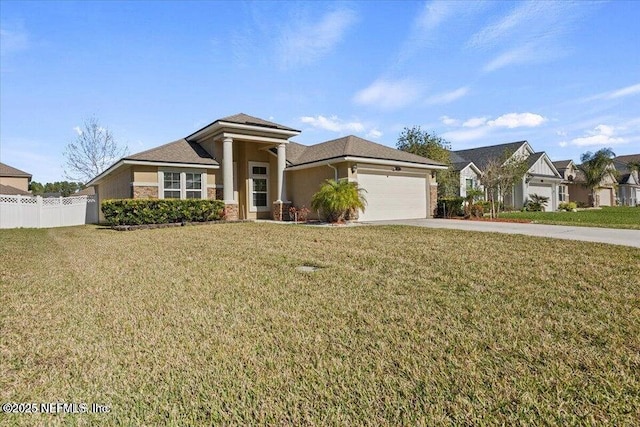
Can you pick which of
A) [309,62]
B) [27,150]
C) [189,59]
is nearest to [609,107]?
[309,62]

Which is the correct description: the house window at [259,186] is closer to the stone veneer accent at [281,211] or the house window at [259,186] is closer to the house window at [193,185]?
the stone veneer accent at [281,211]

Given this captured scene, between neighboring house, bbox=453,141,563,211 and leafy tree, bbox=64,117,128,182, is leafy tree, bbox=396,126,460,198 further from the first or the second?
leafy tree, bbox=64,117,128,182

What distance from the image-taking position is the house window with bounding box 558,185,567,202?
110ft

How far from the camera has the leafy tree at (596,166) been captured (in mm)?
32875

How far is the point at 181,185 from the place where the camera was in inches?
679

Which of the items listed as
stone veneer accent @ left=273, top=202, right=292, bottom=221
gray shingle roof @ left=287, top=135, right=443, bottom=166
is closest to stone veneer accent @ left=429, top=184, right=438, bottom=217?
gray shingle roof @ left=287, top=135, right=443, bottom=166

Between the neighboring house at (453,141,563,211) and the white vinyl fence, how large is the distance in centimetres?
2914

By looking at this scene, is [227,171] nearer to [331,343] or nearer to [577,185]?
[331,343]

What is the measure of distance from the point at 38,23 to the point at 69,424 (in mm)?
13428

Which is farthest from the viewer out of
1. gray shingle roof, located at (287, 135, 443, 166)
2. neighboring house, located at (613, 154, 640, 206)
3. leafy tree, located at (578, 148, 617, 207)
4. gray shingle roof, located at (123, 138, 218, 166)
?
neighboring house, located at (613, 154, 640, 206)

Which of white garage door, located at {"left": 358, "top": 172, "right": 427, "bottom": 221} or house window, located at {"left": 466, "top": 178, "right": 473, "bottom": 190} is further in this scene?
house window, located at {"left": 466, "top": 178, "right": 473, "bottom": 190}

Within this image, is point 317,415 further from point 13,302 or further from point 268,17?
point 268,17

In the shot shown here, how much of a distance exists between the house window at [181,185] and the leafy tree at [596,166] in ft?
119

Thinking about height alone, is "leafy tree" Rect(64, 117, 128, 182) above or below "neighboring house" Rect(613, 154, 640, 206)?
above
